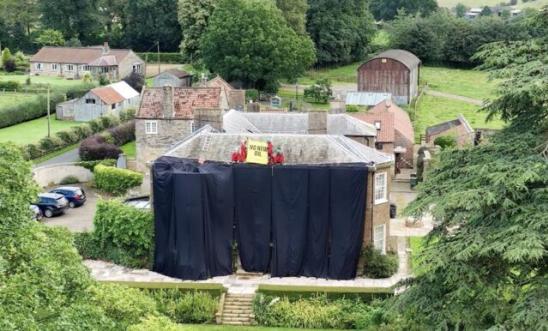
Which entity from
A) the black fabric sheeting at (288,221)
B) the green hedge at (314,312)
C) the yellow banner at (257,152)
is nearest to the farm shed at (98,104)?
the yellow banner at (257,152)

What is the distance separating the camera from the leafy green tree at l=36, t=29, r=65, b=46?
366ft

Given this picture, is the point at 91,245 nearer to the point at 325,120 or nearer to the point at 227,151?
the point at 227,151

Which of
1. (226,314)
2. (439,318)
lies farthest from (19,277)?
(226,314)

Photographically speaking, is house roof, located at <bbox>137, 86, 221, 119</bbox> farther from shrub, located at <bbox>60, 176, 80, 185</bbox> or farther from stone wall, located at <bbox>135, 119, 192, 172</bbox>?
shrub, located at <bbox>60, 176, 80, 185</bbox>

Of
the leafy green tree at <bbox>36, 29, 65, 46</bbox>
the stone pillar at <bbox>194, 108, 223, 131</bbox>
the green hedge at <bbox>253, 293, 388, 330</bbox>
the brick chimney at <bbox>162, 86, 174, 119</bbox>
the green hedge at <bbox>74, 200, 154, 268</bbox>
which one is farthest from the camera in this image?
the leafy green tree at <bbox>36, 29, 65, 46</bbox>

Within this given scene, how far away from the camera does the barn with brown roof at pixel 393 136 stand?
2210 inches

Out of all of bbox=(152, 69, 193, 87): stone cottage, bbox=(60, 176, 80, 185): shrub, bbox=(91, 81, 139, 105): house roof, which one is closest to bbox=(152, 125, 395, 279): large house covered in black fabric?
bbox=(60, 176, 80, 185): shrub

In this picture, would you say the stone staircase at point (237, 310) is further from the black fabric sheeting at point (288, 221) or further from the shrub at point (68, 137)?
the shrub at point (68, 137)

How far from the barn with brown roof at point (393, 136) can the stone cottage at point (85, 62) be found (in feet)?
157

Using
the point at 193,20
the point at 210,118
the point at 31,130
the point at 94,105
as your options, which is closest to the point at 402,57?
the point at 193,20

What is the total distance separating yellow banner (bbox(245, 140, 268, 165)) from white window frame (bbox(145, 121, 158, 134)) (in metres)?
19.1

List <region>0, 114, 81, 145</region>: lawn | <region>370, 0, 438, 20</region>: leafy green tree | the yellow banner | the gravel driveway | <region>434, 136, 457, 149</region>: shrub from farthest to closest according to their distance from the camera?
<region>370, 0, 438, 20</region>: leafy green tree → <region>0, 114, 81, 145</region>: lawn → <region>434, 136, 457, 149</region>: shrub → the gravel driveway → the yellow banner

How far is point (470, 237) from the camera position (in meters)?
20.8

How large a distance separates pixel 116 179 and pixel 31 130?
80.1 ft
